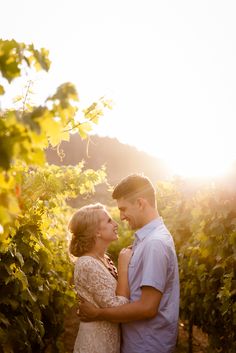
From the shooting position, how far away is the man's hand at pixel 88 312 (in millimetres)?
3187

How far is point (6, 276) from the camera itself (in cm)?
346

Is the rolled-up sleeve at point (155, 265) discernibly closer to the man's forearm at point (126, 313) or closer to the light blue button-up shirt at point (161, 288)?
the light blue button-up shirt at point (161, 288)

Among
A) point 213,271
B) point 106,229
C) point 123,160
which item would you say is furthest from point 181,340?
point 123,160

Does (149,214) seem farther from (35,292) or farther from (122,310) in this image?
(35,292)

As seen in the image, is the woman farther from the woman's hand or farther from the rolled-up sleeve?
the rolled-up sleeve

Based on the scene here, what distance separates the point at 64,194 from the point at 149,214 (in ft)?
4.47

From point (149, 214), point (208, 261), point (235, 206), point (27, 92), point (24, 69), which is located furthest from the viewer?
point (208, 261)

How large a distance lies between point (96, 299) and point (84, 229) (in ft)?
2.02

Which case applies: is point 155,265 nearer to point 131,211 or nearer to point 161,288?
point 161,288

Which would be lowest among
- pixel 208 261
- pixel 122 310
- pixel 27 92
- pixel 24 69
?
pixel 208 261

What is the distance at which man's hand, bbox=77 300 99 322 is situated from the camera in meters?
3.19

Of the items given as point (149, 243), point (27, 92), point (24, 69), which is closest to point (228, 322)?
point (149, 243)

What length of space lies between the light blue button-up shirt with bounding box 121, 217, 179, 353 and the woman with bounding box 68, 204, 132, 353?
13 centimetres

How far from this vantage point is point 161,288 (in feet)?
9.47
